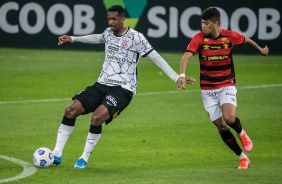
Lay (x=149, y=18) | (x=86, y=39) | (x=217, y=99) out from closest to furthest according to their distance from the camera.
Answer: (x=217, y=99) < (x=86, y=39) < (x=149, y=18)

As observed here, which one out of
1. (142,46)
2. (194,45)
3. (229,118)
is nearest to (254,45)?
(194,45)

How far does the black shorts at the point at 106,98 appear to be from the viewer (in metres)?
12.4

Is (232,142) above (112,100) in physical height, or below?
below

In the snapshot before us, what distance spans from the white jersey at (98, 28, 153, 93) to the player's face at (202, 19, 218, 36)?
815 mm

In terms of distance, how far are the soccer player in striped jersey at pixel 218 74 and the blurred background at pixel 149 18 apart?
1628 cm

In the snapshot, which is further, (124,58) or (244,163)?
(124,58)

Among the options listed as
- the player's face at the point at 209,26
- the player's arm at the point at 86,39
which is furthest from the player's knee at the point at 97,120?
the player's face at the point at 209,26

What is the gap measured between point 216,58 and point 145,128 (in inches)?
168

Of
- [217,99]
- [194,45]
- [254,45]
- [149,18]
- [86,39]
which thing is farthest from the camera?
[149,18]

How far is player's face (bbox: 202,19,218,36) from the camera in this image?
41.1 ft

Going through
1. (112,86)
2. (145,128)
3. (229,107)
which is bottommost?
(145,128)

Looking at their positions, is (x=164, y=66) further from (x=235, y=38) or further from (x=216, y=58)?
(x=235, y=38)

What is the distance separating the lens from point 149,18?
96.6ft

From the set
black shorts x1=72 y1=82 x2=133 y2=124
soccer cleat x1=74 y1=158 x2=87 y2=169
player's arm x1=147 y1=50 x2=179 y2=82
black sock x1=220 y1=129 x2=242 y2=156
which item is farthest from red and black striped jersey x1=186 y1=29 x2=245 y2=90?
soccer cleat x1=74 y1=158 x2=87 y2=169
